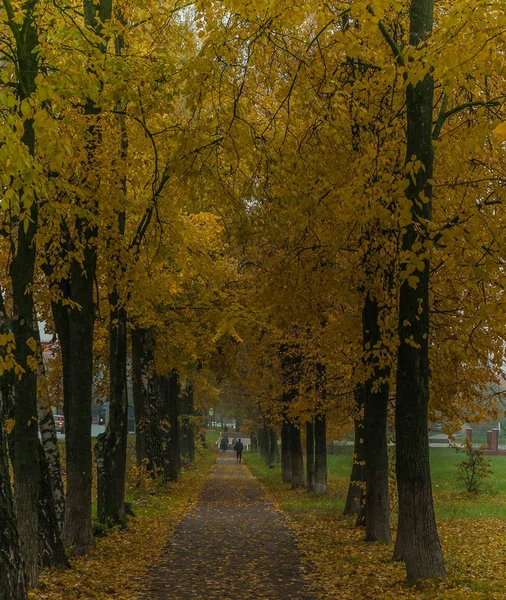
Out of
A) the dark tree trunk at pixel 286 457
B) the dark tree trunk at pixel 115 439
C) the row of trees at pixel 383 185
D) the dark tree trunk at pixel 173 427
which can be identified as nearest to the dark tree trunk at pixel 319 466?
the dark tree trunk at pixel 173 427

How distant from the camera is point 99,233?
1241 centimetres

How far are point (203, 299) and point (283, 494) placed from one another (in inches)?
369

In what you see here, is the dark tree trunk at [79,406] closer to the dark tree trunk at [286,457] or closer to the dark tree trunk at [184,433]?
the dark tree trunk at [286,457]

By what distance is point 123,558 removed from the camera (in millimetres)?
13250

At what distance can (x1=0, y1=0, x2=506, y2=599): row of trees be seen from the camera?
8812 millimetres

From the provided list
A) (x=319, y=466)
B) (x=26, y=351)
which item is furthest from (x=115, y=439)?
(x=319, y=466)

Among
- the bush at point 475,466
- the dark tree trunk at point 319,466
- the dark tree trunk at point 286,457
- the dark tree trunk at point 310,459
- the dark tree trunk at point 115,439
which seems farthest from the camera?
the dark tree trunk at point 286,457

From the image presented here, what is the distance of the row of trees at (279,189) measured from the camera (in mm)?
8812

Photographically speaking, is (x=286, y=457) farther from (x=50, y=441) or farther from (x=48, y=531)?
(x=48, y=531)

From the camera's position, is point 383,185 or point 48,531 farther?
point 48,531

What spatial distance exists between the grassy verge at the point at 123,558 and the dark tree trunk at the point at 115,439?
0.61 m

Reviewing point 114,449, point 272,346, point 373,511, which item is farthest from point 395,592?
point 272,346

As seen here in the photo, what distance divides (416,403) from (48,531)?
5462mm

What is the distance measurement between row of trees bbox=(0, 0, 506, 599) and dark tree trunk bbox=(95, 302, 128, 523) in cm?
5
